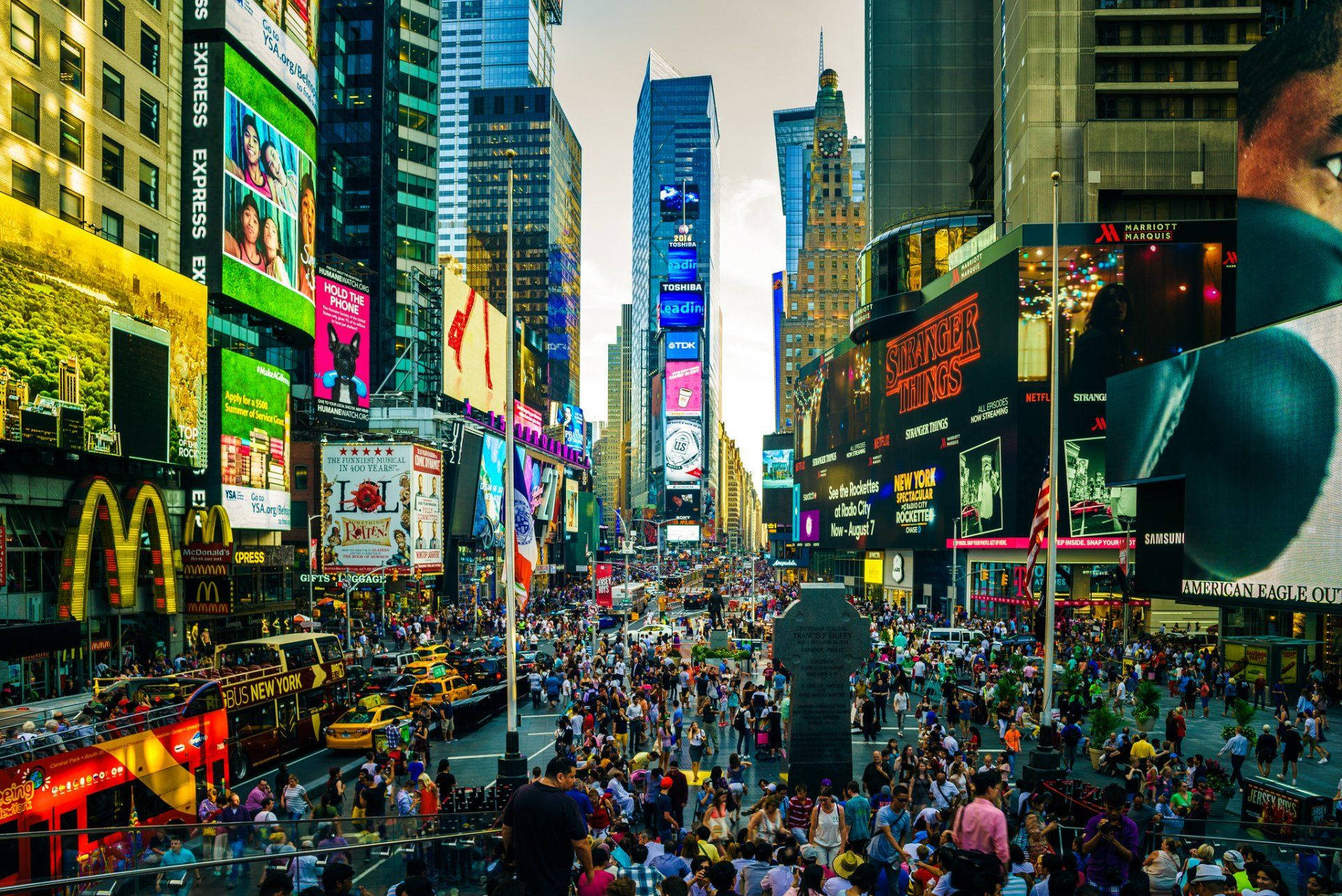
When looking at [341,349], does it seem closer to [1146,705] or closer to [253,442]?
[253,442]

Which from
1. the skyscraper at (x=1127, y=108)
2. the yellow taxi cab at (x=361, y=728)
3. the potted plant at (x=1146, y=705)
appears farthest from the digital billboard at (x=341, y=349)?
the potted plant at (x=1146, y=705)

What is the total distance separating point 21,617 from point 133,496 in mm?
6349

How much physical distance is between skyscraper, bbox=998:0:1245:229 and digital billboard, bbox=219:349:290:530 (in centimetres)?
4928

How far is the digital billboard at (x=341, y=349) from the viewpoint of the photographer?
6650cm

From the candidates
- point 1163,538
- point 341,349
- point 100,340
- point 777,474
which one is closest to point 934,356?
point 1163,538

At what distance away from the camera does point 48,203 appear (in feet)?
121

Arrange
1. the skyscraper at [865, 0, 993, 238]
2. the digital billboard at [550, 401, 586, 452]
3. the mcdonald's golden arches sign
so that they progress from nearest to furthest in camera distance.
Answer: the mcdonald's golden arches sign, the skyscraper at [865, 0, 993, 238], the digital billboard at [550, 401, 586, 452]

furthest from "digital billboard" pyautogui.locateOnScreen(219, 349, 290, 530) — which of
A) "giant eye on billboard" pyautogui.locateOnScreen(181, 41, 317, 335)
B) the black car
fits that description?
the black car

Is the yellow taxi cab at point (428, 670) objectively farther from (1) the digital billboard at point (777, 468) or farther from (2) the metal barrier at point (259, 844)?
(1) the digital billboard at point (777, 468)

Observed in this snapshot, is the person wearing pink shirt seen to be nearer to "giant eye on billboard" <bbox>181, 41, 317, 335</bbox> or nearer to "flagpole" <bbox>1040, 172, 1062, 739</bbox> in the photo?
"flagpole" <bbox>1040, 172, 1062, 739</bbox>

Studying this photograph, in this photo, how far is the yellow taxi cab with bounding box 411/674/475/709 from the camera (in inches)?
1136

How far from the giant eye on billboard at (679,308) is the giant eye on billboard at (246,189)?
104m

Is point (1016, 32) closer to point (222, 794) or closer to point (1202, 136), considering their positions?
point (1202, 136)

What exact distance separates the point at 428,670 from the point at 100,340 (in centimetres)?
1742
